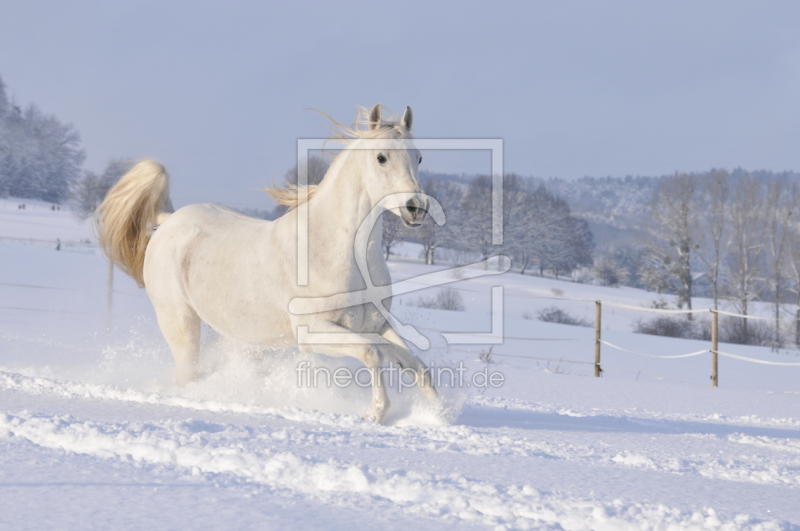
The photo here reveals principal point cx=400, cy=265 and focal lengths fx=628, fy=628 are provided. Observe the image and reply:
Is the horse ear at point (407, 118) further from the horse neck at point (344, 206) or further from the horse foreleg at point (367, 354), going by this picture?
the horse foreleg at point (367, 354)

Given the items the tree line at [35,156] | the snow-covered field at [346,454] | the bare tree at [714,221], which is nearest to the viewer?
the snow-covered field at [346,454]

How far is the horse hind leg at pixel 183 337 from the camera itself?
4117 millimetres

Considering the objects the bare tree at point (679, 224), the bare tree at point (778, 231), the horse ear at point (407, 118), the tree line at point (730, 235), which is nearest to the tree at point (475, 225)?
the tree line at point (730, 235)

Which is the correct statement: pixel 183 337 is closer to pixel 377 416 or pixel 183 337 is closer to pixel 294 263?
pixel 294 263

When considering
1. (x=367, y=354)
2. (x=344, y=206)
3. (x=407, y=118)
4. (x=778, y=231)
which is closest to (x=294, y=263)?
(x=344, y=206)

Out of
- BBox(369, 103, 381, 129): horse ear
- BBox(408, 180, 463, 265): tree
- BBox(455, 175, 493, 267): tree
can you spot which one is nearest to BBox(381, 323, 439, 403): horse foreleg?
BBox(369, 103, 381, 129): horse ear

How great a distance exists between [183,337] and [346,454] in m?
2.19

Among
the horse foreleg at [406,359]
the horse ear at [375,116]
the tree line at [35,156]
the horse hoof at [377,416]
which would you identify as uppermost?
the tree line at [35,156]

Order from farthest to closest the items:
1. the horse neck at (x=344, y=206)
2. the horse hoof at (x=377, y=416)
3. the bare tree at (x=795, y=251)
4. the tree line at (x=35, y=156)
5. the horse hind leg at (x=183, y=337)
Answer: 1. the tree line at (x=35, y=156)
2. the bare tree at (x=795, y=251)
3. the horse hind leg at (x=183, y=337)
4. the horse neck at (x=344, y=206)
5. the horse hoof at (x=377, y=416)

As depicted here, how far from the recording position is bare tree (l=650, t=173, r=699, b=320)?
96.0ft

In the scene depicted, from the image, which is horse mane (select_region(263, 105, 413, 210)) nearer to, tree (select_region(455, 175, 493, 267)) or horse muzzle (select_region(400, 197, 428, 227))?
horse muzzle (select_region(400, 197, 428, 227))

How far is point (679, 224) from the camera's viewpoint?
98.2ft

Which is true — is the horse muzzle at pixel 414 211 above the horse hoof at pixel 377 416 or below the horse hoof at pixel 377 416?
above

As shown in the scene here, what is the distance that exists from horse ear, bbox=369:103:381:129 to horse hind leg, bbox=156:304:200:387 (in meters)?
1.77
